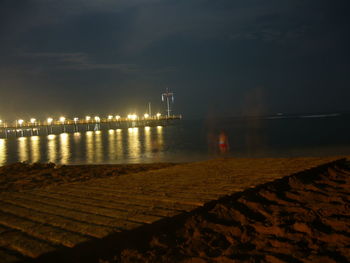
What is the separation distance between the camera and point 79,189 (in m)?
6.26

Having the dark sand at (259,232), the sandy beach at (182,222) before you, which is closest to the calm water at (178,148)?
the sandy beach at (182,222)

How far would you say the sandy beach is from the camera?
11.1 feet

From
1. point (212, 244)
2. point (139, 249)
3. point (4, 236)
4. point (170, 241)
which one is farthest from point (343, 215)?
point (4, 236)

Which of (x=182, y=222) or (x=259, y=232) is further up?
(x=182, y=222)

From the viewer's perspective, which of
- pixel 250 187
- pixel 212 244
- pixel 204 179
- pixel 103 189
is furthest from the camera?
pixel 204 179

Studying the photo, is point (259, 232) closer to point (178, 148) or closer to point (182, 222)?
point (182, 222)

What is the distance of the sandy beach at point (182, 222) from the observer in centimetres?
338

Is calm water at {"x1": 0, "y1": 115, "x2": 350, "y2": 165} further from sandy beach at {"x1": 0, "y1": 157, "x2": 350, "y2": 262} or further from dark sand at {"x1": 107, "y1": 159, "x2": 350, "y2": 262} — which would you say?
dark sand at {"x1": 107, "y1": 159, "x2": 350, "y2": 262}

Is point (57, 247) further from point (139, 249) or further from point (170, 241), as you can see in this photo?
point (170, 241)

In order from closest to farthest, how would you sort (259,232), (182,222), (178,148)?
(259,232)
(182,222)
(178,148)

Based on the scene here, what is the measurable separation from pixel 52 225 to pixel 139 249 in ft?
3.82

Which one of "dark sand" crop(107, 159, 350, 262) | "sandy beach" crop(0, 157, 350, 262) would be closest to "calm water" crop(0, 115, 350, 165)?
"sandy beach" crop(0, 157, 350, 262)

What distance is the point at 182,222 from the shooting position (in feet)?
13.8

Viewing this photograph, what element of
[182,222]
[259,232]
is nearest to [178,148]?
[182,222]
